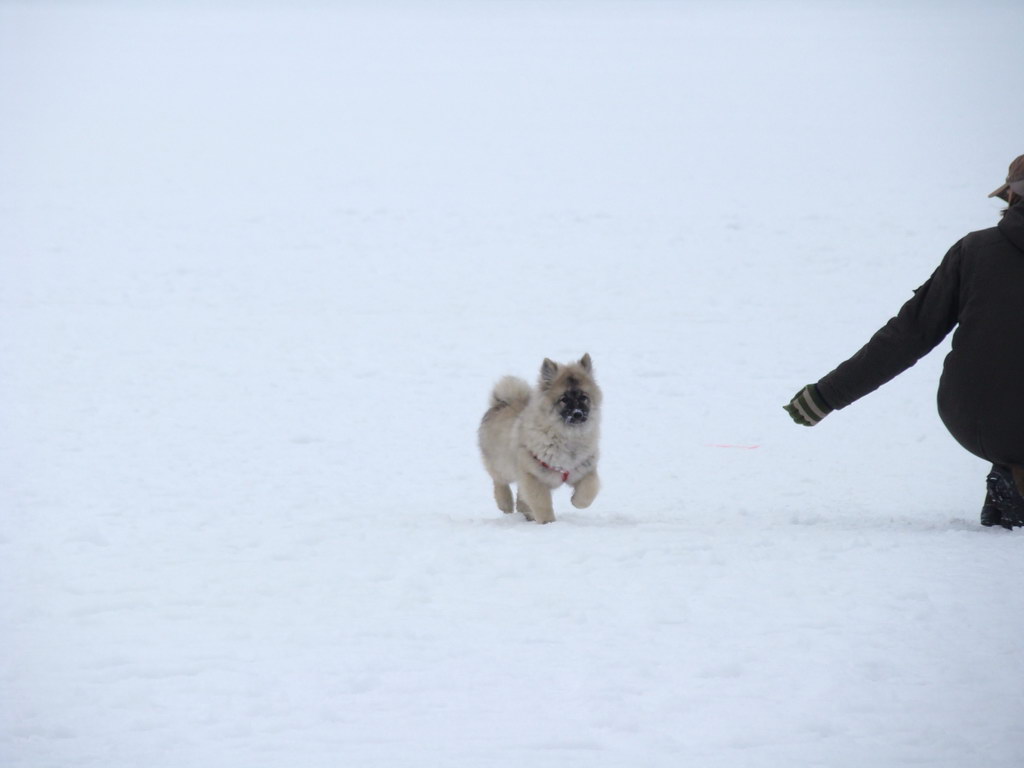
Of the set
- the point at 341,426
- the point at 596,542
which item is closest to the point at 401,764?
the point at 596,542

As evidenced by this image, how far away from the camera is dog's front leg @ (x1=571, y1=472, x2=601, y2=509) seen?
6.35 meters

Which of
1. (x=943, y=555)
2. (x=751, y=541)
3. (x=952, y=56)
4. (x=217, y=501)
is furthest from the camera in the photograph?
(x=952, y=56)

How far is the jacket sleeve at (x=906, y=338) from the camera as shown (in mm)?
4883

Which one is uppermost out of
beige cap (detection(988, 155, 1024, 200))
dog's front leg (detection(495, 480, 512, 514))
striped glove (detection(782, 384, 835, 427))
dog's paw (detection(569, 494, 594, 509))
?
beige cap (detection(988, 155, 1024, 200))

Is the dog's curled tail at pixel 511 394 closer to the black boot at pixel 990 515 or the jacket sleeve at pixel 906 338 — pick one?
the jacket sleeve at pixel 906 338

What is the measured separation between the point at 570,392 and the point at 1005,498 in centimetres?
252

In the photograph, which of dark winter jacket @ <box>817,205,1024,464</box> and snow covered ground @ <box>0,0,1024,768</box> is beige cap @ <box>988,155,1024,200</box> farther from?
snow covered ground @ <box>0,0,1024,768</box>

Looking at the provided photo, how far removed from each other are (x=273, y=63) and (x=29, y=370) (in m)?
19.1

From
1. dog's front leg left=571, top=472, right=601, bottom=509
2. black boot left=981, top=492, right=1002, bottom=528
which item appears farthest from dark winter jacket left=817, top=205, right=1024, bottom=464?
dog's front leg left=571, top=472, right=601, bottom=509

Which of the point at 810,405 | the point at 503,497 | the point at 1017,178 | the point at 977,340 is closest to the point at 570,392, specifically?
the point at 503,497

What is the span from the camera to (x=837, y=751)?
3.01 meters

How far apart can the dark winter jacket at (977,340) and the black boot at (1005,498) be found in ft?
0.30

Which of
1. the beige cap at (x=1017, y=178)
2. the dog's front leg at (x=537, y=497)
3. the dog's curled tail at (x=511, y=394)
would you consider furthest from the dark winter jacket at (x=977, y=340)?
the dog's curled tail at (x=511, y=394)

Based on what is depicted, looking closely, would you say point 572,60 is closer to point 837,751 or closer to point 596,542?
point 596,542
